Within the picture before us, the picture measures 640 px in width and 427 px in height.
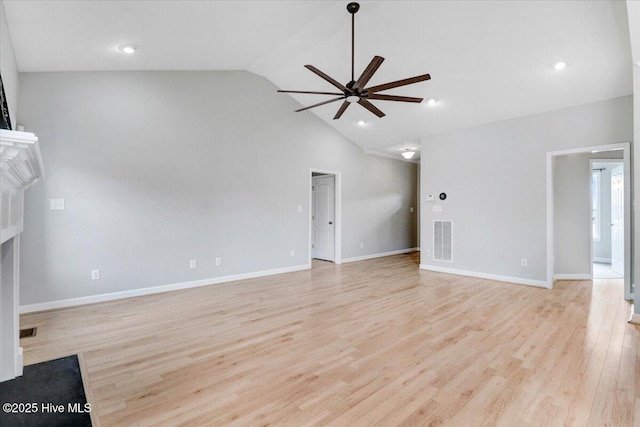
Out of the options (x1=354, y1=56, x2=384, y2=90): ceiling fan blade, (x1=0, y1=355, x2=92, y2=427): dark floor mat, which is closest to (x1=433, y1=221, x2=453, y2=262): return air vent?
(x1=354, y1=56, x2=384, y2=90): ceiling fan blade

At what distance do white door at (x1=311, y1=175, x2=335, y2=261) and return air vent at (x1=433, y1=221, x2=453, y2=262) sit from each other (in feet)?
7.06

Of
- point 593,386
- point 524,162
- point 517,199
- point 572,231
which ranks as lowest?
point 593,386

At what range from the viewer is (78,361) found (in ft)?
8.04

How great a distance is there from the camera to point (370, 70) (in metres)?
2.85

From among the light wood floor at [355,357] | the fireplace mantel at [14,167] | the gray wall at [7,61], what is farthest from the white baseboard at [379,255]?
the gray wall at [7,61]

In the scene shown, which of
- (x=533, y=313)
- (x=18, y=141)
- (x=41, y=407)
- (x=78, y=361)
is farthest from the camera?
(x=533, y=313)

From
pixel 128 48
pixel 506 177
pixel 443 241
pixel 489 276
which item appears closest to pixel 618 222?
pixel 506 177

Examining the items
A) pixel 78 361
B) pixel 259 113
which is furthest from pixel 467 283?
pixel 78 361

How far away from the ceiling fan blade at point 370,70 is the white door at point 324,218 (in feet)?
13.0

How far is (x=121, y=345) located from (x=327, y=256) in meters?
4.80

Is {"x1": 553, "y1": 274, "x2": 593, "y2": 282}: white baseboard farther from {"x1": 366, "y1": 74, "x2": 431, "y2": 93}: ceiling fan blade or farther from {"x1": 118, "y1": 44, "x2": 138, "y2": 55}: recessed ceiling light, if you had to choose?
{"x1": 118, "y1": 44, "x2": 138, "y2": 55}: recessed ceiling light

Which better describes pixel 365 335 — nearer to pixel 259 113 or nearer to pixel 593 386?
pixel 593 386

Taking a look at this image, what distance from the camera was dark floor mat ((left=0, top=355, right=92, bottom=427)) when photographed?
1.73 meters

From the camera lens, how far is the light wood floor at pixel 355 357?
72.7 inches
